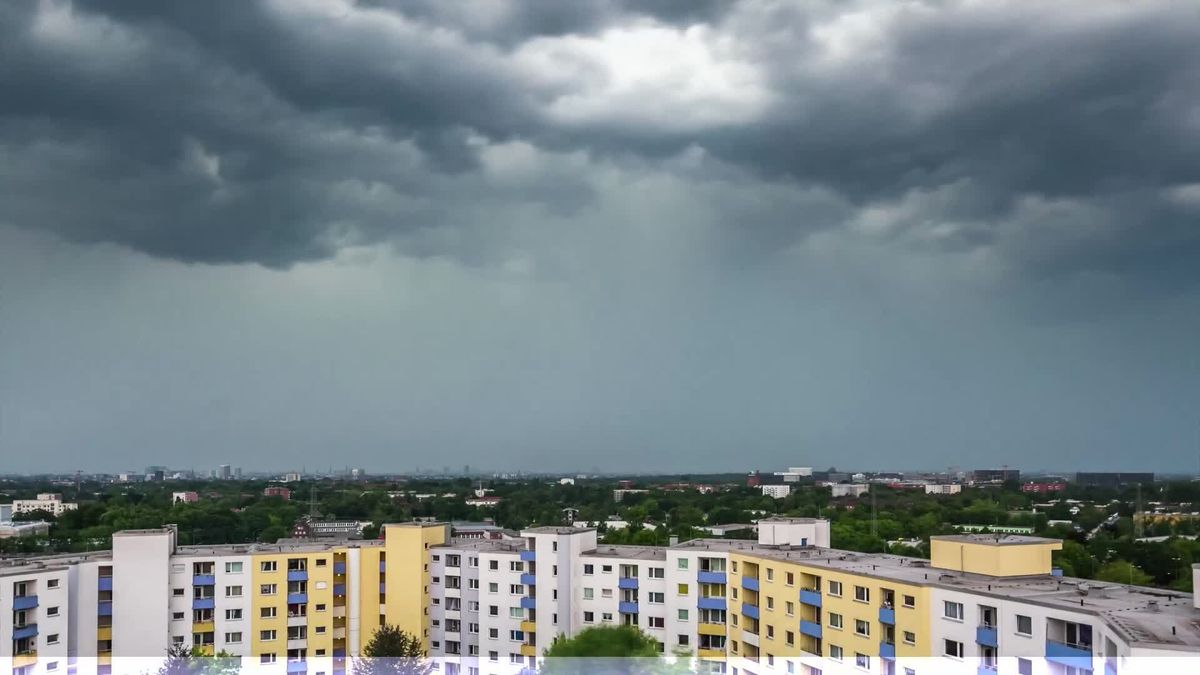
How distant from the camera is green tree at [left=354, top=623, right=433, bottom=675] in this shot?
85.8 feet

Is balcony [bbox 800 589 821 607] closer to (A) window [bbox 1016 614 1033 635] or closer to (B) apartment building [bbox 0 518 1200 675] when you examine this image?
(B) apartment building [bbox 0 518 1200 675]

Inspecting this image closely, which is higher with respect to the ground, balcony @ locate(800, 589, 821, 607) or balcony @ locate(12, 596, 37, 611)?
balcony @ locate(800, 589, 821, 607)

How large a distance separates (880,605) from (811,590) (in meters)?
2.76

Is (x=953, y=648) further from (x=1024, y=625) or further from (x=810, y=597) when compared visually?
(x=810, y=597)

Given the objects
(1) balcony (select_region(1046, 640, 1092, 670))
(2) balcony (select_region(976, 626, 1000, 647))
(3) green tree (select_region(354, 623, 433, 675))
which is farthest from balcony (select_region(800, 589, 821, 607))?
(3) green tree (select_region(354, 623, 433, 675))

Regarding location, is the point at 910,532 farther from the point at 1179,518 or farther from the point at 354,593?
the point at 354,593

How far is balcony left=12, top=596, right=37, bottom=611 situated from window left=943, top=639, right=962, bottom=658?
2309cm

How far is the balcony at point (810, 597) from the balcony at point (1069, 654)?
7237 mm

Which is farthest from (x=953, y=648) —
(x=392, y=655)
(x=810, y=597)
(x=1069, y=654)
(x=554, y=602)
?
(x=392, y=655)

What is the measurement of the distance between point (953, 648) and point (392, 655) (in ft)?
53.9

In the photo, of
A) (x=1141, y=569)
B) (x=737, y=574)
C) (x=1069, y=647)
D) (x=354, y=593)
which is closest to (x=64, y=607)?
(x=354, y=593)

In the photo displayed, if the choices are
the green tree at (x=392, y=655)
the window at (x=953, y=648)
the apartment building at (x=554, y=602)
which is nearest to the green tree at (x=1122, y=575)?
the apartment building at (x=554, y=602)

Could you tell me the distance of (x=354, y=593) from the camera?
3206cm

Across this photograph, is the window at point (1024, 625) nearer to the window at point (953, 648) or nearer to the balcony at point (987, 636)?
the balcony at point (987, 636)
